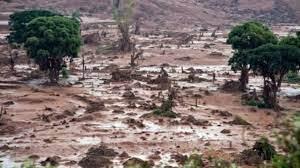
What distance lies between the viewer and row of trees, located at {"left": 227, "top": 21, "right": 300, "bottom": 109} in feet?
106

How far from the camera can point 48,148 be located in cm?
2406

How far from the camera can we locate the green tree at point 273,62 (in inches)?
1271

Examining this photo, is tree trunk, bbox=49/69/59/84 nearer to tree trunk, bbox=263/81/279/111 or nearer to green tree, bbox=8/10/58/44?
green tree, bbox=8/10/58/44

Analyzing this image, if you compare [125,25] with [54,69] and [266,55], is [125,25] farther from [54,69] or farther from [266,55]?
[266,55]

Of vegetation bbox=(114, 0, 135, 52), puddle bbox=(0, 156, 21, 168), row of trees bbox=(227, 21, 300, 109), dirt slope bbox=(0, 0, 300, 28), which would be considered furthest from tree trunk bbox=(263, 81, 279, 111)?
dirt slope bbox=(0, 0, 300, 28)

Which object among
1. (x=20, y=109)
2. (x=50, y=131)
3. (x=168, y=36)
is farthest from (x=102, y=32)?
(x=50, y=131)

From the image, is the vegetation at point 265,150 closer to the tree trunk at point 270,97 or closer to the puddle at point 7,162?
the puddle at point 7,162

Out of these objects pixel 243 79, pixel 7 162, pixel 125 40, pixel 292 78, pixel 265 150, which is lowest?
pixel 7 162

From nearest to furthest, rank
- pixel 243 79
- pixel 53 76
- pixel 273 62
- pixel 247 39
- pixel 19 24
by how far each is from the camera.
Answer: pixel 273 62, pixel 247 39, pixel 243 79, pixel 53 76, pixel 19 24

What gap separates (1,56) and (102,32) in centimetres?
2006

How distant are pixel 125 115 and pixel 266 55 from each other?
9.20 metres

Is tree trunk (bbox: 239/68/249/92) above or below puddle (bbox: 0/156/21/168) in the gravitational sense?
above

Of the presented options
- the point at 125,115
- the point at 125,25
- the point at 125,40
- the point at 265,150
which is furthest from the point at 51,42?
the point at 125,40

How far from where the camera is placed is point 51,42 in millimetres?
37250
